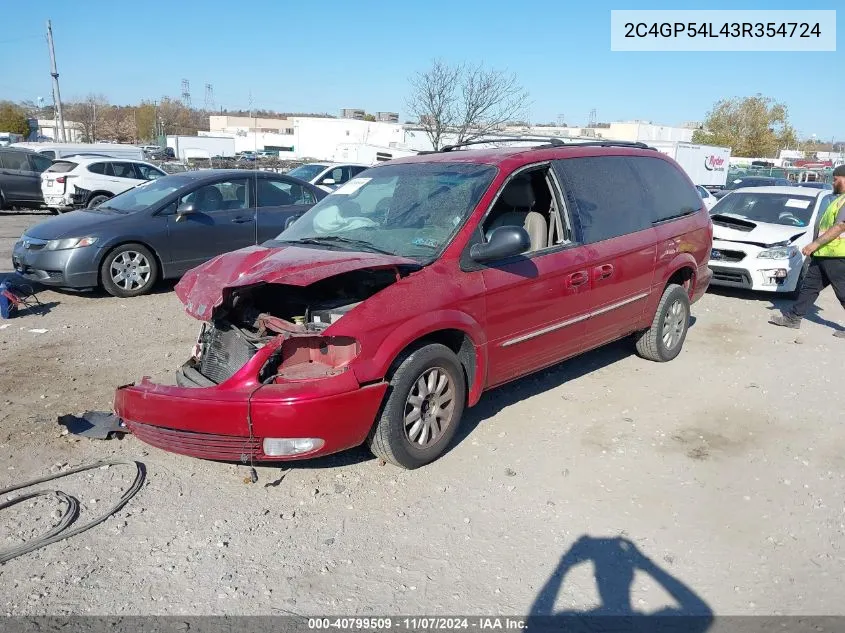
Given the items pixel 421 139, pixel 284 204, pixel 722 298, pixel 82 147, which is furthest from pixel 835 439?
pixel 421 139

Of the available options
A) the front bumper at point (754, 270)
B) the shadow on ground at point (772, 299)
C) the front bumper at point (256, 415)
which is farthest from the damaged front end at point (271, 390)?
the front bumper at point (754, 270)

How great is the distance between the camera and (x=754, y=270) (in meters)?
9.12

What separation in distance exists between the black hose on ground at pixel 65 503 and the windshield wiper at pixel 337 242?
178 cm

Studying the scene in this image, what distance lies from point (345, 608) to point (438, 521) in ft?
2.70

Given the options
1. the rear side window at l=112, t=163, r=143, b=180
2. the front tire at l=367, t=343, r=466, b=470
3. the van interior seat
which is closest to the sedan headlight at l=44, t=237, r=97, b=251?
the van interior seat

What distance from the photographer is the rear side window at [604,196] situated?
5.00 m

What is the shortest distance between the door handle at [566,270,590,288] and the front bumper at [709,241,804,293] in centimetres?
538

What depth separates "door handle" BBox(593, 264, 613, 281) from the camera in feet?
16.4

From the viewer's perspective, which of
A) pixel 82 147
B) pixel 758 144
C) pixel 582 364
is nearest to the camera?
pixel 582 364

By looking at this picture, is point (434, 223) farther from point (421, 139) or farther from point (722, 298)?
point (421, 139)

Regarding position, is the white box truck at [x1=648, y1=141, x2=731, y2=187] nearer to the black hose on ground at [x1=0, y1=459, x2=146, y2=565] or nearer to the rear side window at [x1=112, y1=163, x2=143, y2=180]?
the rear side window at [x1=112, y1=163, x2=143, y2=180]

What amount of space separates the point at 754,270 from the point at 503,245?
652 centimetres

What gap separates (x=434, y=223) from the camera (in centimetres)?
436

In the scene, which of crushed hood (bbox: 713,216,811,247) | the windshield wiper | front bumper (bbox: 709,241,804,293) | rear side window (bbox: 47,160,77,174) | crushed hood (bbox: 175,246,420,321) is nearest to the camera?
crushed hood (bbox: 175,246,420,321)
